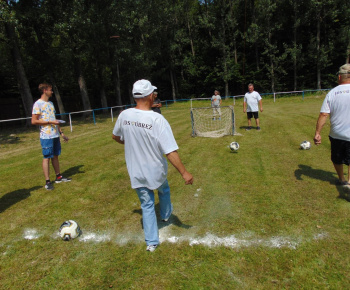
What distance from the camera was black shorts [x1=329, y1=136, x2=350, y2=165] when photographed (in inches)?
165

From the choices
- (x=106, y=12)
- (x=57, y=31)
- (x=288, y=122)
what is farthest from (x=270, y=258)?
(x=106, y=12)

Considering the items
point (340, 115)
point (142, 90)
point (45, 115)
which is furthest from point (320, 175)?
point (45, 115)

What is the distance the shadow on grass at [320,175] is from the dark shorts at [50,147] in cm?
518

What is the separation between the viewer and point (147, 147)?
9.17 feet

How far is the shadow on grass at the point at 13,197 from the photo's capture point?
4.67 metres

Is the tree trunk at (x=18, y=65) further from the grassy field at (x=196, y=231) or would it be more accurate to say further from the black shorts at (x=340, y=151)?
the black shorts at (x=340, y=151)

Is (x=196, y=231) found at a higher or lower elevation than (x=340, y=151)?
lower

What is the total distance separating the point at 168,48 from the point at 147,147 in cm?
3556

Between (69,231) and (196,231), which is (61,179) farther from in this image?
(196,231)

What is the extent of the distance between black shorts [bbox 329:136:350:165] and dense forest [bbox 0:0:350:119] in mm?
16866

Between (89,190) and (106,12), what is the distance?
64.5 ft

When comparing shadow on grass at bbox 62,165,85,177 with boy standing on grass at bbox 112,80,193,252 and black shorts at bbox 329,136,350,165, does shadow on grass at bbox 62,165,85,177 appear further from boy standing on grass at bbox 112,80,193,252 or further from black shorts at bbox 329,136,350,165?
black shorts at bbox 329,136,350,165

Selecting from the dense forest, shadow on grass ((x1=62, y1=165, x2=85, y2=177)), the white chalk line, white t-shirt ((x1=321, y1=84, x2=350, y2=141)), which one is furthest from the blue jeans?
the dense forest

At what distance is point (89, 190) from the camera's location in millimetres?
5180
